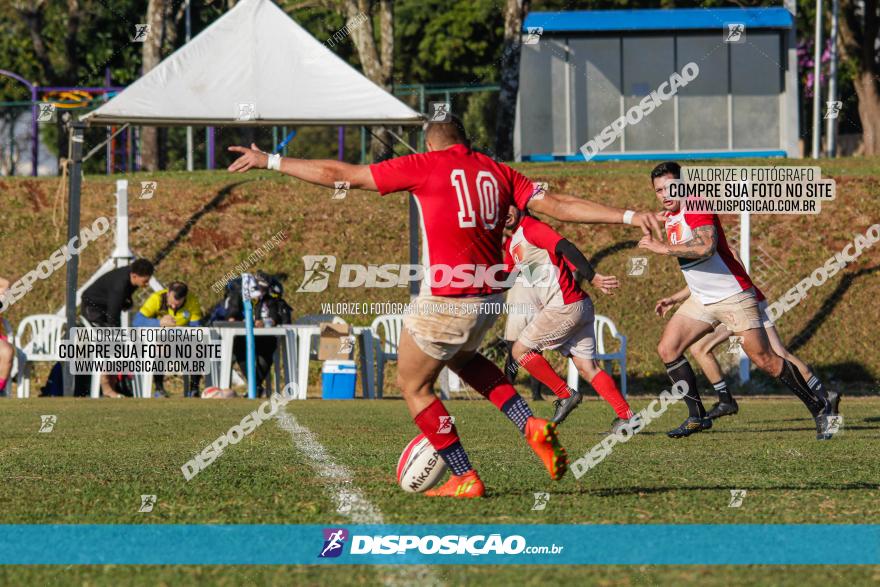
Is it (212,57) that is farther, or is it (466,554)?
(212,57)

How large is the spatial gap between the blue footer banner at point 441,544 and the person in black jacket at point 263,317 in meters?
13.0

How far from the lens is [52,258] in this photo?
2475 cm

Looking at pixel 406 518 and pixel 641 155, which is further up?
pixel 641 155

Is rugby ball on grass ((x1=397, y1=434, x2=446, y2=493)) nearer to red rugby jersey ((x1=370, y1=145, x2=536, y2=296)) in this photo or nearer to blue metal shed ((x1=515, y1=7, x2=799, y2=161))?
red rugby jersey ((x1=370, y1=145, x2=536, y2=296))

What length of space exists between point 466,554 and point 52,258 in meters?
20.2

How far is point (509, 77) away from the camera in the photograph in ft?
97.7

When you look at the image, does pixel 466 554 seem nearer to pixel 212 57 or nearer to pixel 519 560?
pixel 519 560

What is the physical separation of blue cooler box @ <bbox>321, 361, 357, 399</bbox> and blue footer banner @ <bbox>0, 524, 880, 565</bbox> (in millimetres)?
12257

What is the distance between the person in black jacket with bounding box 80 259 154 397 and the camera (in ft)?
60.7

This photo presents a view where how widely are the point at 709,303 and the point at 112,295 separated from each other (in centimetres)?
954

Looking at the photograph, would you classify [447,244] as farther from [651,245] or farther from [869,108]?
[869,108]

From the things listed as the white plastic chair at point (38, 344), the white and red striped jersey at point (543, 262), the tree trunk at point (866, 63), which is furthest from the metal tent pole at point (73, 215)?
the tree trunk at point (866, 63)

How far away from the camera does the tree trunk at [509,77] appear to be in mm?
29609

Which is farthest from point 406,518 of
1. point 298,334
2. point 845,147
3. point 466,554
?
point 845,147
